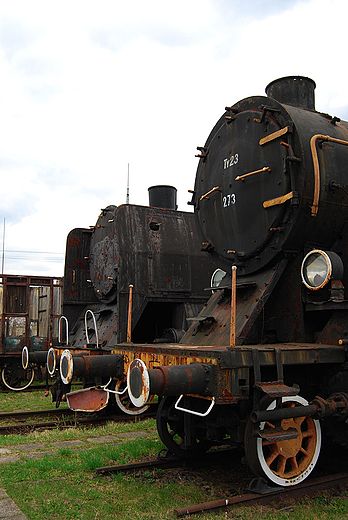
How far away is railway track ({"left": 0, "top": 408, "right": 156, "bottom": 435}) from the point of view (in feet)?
24.9

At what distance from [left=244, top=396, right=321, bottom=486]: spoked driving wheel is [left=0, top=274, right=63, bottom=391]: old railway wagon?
28.1 ft

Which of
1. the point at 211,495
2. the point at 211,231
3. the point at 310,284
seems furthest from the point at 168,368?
the point at 211,231

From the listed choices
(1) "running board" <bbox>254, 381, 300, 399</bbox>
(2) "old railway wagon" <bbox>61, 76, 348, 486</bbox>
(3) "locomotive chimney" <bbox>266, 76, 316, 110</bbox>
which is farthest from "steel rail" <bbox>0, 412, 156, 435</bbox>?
(3) "locomotive chimney" <bbox>266, 76, 316, 110</bbox>

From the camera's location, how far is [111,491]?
4492 millimetres

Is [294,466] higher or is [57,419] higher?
[294,466]

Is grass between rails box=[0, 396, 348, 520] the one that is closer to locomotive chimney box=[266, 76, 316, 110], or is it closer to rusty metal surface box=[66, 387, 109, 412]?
rusty metal surface box=[66, 387, 109, 412]

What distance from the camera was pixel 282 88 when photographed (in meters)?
5.95

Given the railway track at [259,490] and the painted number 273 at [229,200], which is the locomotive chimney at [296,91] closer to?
the painted number 273 at [229,200]

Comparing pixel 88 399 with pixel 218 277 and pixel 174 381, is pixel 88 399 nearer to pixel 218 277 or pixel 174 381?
pixel 218 277

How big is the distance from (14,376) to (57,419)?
169 inches

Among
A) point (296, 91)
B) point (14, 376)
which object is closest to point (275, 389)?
point (296, 91)

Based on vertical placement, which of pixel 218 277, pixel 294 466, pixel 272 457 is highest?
pixel 218 277

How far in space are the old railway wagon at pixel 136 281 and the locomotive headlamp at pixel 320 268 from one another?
3.88 meters

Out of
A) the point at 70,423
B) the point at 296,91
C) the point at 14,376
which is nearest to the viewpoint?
the point at 296,91
